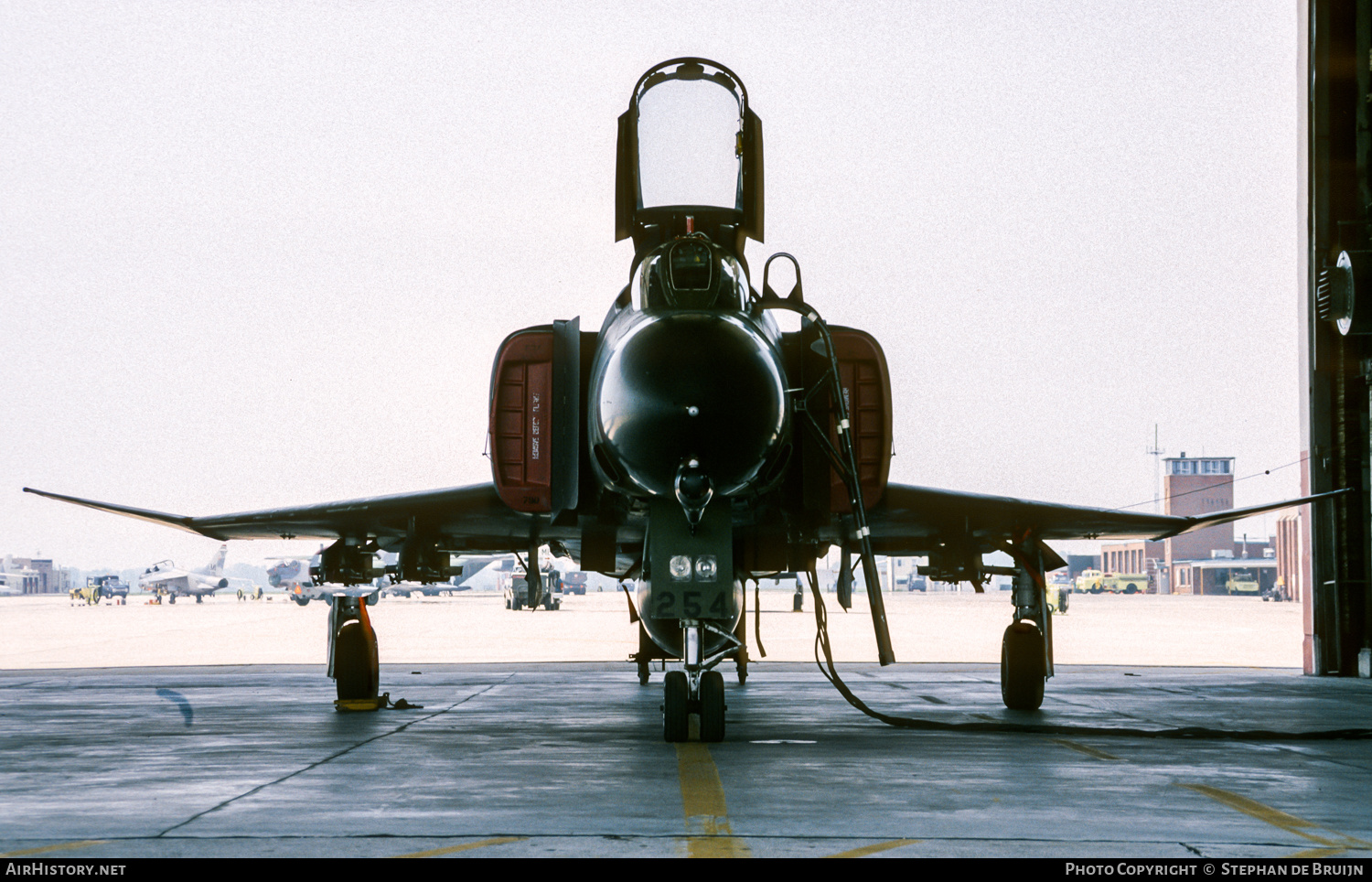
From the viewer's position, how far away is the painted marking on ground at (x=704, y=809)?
4.52m

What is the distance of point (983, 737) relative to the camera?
9.15 metres

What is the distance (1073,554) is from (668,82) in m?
196

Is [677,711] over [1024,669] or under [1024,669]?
over

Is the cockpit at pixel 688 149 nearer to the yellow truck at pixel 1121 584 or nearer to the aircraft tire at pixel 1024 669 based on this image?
the aircraft tire at pixel 1024 669

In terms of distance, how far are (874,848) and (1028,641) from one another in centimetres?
770

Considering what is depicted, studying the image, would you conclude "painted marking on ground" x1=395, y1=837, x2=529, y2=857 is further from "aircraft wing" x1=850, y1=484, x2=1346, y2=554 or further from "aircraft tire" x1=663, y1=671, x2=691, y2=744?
"aircraft wing" x1=850, y1=484, x2=1346, y2=554

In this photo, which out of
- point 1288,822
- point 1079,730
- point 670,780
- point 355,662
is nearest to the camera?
point 1288,822

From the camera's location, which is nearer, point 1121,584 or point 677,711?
point 677,711

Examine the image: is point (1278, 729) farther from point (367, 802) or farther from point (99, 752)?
point (99, 752)

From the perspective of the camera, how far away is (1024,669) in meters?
11.8

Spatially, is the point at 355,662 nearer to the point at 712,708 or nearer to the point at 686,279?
the point at 712,708

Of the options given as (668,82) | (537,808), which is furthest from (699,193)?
(537,808)

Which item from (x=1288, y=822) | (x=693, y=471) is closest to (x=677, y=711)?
(x=693, y=471)

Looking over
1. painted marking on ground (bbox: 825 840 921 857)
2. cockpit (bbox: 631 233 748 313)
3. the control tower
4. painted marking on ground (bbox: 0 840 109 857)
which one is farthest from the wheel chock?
the control tower
